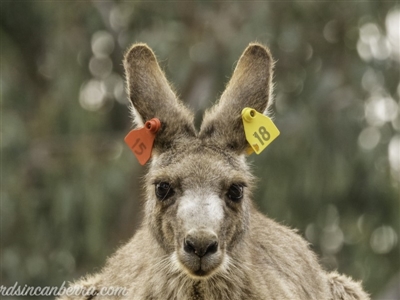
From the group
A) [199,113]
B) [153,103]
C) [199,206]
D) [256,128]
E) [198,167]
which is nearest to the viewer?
[199,206]

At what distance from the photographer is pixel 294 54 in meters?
13.7

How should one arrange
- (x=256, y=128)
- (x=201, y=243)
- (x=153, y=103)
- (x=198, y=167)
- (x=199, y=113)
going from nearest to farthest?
(x=201, y=243)
(x=198, y=167)
(x=256, y=128)
(x=153, y=103)
(x=199, y=113)

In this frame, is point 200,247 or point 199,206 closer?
point 200,247

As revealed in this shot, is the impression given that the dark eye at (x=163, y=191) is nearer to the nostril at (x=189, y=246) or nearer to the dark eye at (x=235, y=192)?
the dark eye at (x=235, y=192)

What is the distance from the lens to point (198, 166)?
17.5 ft

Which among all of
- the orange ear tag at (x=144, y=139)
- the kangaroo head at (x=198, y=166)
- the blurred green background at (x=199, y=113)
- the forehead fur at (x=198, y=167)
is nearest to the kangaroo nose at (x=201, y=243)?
the kangaroo head at (x=198, y=166)

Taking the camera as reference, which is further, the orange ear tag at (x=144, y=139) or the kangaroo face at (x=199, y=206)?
the orange ear tag at (x=144, y=139)

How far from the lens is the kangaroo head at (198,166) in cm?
510

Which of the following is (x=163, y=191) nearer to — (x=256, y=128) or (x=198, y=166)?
(x=198, y=166)

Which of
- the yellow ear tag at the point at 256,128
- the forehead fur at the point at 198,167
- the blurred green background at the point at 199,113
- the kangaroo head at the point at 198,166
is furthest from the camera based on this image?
the blurred green background at the point at 199,113

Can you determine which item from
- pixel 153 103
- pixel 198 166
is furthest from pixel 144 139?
pixel 198 166

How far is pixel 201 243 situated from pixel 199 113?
24.4ft

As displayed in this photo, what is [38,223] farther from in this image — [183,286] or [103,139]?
[183,286]

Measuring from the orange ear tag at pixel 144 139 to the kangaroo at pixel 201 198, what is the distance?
0.08 metres
